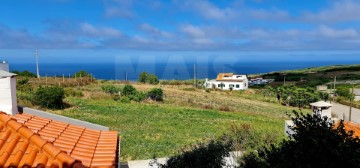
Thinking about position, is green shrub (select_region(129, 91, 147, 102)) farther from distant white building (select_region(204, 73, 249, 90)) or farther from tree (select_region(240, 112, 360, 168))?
distant white building (select_region(204, 73, 249, 90))

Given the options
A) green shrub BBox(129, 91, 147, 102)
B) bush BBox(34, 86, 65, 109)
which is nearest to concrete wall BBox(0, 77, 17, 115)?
bush BBox(34, 86, 65, 109)

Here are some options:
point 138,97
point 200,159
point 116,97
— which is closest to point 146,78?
point 138,97

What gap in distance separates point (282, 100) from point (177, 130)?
120 feet

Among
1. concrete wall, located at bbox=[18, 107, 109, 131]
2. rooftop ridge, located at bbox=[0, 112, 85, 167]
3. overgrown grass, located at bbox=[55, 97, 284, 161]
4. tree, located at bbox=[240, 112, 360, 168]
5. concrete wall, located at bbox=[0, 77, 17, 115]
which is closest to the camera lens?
rooftop ridge, located at bbox=[0, 112, 85, 167]

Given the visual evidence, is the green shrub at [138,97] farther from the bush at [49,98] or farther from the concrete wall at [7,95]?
the concrete wall at [7,95]

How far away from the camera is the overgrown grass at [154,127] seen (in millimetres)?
14070

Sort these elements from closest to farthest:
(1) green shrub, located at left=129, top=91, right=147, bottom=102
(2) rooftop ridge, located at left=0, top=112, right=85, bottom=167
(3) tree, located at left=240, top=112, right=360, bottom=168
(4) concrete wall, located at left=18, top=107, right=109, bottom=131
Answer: (2) rooftop ridge, located at left=0, top=112, right=85, bottom=167 < (3) tree, located at left=240, top=112, right=360, bottom=168 < (4) concrete wall, located at left=18, top=107, right=109, bottom=131 < (1) green shrub, located at left=129, top=91, right=147, bottom=102

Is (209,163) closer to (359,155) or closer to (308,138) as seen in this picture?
(308,138)

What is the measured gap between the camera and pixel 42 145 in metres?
4.13

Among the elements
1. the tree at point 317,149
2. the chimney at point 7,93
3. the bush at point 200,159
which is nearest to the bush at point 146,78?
the bush at point 200,159

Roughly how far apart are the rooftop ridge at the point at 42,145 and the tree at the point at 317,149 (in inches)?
134

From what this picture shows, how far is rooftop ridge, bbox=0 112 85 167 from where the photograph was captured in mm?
3845

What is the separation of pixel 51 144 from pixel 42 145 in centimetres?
Result: 15

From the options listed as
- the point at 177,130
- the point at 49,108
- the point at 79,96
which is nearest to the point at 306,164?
the point at 177,130
